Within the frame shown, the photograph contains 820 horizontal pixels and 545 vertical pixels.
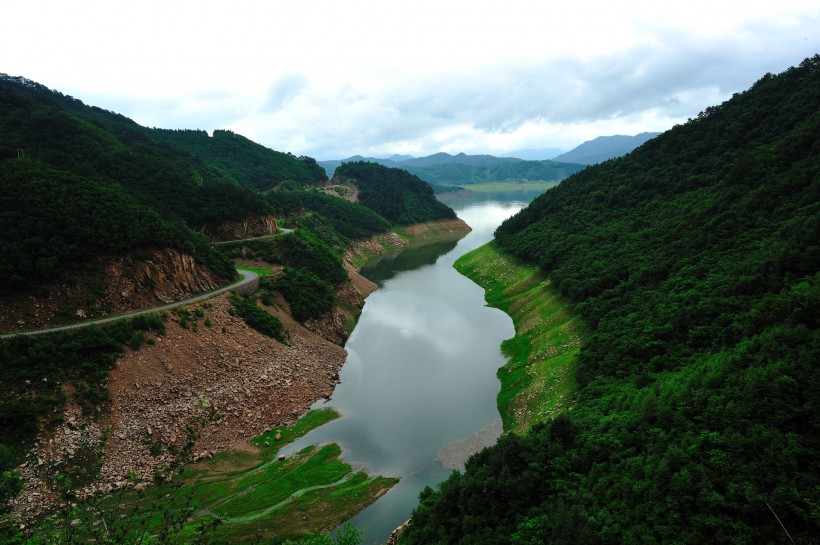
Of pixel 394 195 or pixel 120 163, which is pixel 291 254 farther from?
pixel 394 195

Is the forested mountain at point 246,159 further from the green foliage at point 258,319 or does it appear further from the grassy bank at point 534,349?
the green foliage at point 258,319

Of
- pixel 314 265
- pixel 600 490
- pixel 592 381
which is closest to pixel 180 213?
pixel 314 265

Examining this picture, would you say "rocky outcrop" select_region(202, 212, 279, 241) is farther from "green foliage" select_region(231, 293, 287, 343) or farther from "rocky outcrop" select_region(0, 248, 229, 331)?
"green foliage" select_region(231, 293, 287, 343)

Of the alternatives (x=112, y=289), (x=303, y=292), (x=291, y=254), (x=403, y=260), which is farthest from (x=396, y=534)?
(x=403, y=260)

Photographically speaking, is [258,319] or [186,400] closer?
[186,400]

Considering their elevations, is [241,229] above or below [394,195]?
below

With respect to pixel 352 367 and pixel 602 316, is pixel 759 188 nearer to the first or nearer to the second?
pixel 602 316

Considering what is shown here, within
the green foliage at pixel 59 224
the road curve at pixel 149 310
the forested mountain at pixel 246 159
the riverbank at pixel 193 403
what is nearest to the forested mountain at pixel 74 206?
the green foliage at pixel 59 224
